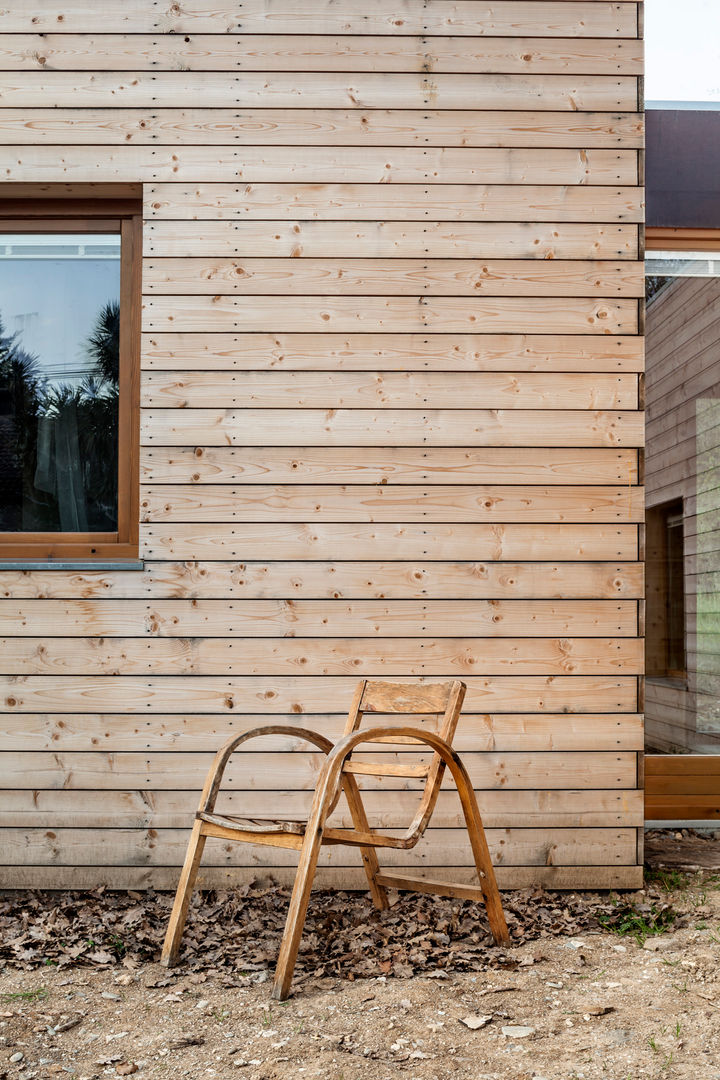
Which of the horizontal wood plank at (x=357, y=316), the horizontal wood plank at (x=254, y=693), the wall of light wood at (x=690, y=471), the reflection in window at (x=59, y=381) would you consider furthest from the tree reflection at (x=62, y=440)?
the wall of light wood at (x=690, y=471)

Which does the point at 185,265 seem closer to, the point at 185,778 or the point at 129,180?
the point at 129,180

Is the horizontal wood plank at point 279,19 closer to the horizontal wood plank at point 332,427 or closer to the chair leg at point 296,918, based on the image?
the horizontal wood plank at point 332,427

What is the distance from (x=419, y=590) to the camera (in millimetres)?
3258

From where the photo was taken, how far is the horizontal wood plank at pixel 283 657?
10.6 feet

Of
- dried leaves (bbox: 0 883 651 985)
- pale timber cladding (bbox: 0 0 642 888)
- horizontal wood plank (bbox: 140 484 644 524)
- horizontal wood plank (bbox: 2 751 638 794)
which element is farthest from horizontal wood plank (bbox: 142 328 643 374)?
dried leaves (bbox: 0 883 651 985)

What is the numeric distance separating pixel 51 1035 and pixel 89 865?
1035 millimetres

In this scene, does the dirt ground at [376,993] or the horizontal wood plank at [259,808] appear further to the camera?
the horizontal wood plank at [259,808]

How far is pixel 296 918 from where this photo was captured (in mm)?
2312

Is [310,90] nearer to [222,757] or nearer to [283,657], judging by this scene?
[283,657]

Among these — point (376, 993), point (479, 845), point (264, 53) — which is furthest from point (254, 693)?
point (264, 53)

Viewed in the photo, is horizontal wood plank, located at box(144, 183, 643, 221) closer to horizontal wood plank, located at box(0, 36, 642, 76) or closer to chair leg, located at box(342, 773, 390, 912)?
horizontal wood plank, located at box(0, 36, 642, 76)

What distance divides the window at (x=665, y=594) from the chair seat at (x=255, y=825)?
211cm

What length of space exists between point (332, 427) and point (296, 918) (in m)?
1.74

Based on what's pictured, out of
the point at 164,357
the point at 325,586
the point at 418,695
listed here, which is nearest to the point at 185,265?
the point at 164,357
